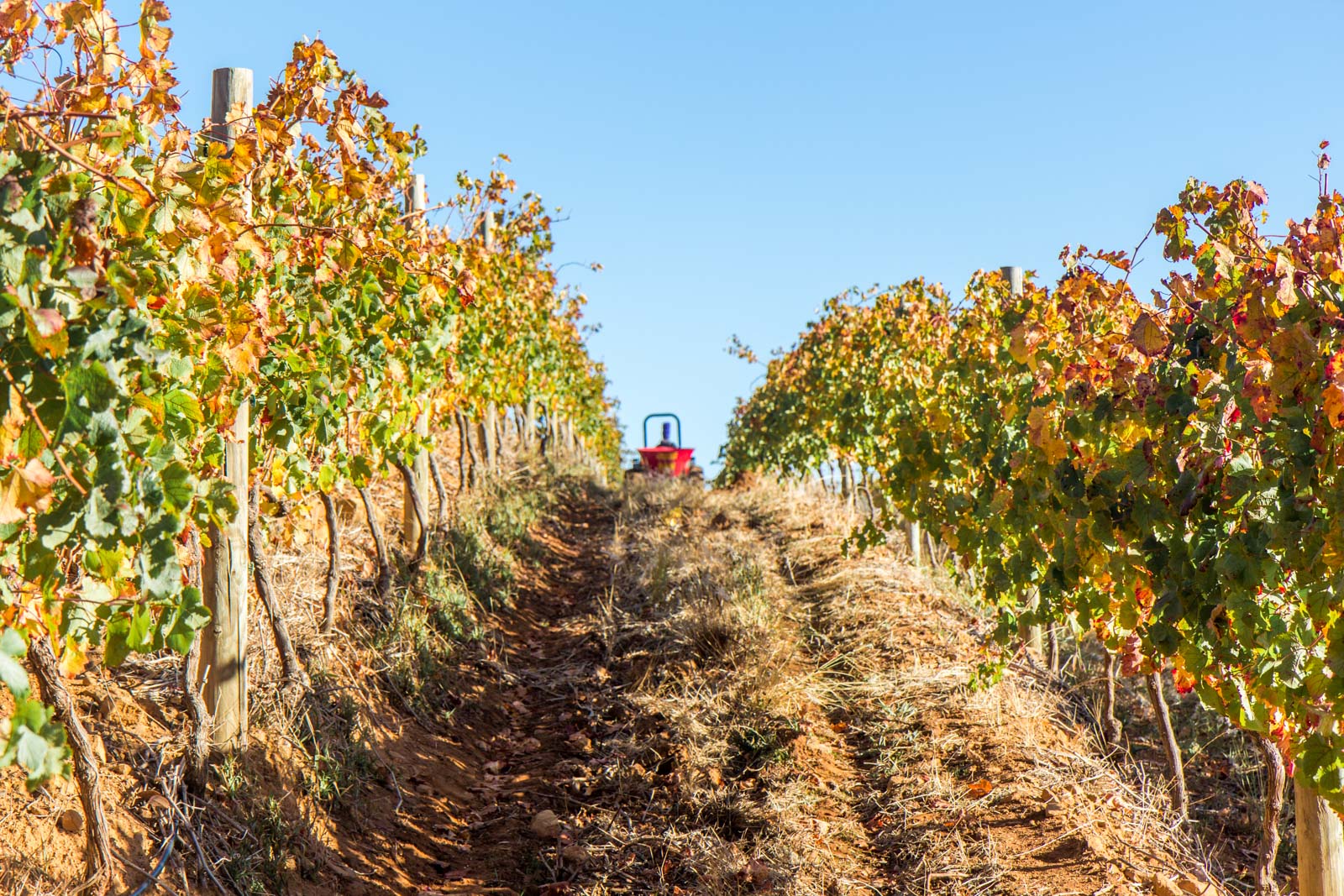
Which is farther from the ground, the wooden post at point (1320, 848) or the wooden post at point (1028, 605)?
the wooden post at point (1028, 605)

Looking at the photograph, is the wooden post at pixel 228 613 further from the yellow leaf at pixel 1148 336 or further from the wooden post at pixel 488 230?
the wooden post at pixel 488 230

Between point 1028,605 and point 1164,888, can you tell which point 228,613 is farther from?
point 1028,605

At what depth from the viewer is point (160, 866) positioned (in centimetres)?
358

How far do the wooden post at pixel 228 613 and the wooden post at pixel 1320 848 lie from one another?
401 centimetres

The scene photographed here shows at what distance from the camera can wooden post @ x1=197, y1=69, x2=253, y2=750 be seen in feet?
14.2

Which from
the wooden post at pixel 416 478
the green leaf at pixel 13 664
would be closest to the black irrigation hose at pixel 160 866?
the green leaf at pixel 13 664

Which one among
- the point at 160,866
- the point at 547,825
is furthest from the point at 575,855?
the point at 160,866

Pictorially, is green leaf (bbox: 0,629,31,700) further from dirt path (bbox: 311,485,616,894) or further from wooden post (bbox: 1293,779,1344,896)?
wooden post (bbox: 1293,779,1344,896)

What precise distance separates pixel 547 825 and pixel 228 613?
5.56 feet

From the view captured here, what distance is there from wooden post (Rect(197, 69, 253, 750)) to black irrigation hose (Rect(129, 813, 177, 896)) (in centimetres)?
53

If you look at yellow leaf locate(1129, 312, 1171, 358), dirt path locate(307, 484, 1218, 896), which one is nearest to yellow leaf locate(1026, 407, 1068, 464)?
yellow leaf locate(1129, 312, 1171, 358)

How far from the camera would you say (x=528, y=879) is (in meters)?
4.36

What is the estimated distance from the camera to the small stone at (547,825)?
185 inches

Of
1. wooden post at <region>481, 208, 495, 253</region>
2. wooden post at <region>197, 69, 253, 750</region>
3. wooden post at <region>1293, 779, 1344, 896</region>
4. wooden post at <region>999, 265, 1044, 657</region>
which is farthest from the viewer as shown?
wooden post at <region>481, 208, 495, 253</region>
